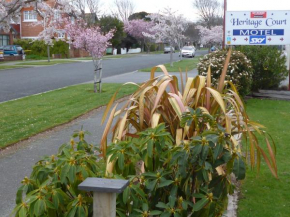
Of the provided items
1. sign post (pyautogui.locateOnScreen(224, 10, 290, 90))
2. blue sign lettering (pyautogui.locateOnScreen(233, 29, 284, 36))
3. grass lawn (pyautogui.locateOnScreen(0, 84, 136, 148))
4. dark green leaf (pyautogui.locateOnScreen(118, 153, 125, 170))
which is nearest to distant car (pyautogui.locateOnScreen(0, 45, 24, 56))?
grass lawn (pyautogui.locateOnScreen(0, 84, 136, 148))

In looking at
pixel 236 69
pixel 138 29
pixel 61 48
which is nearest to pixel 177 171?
pixel 236 69

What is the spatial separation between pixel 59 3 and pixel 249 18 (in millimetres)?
6898

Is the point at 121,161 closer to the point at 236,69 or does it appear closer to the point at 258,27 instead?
the point at 236,69

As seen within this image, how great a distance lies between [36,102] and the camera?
1492cm

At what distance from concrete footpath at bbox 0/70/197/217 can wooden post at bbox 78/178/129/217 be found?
1974 mm

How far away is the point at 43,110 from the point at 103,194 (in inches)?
401

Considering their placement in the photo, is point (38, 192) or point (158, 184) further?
point (158, 184)

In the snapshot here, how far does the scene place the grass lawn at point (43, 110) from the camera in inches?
397

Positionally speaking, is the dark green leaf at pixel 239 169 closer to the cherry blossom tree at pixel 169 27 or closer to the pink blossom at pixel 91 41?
the pink blossom at pixel 91 41

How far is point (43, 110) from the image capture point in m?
13.0

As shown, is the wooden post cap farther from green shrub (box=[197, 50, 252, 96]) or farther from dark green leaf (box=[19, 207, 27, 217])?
green shrub (box=[197, 50, 252, 96])

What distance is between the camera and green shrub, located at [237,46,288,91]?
52.1 ft

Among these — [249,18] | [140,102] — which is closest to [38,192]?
[140,102]

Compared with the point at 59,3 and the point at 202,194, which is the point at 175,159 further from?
the point at 59,3
